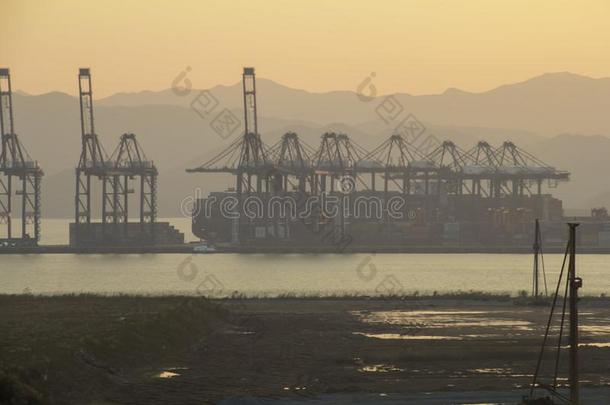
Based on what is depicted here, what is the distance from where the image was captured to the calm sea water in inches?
3917

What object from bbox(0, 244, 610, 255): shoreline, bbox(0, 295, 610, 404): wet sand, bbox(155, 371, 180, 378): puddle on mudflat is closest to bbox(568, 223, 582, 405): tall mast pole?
bbox(0, 295, 610, 404): wet sand

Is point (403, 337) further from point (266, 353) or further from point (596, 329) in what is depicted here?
point (596, 329)

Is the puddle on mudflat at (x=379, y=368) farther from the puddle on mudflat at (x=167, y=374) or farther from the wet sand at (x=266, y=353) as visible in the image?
the puddle on mudflat at (x=167, y=374)

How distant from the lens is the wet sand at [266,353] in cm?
3322

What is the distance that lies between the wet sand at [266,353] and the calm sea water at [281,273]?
109ft

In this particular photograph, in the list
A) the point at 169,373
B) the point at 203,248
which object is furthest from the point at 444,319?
the point at 203,248

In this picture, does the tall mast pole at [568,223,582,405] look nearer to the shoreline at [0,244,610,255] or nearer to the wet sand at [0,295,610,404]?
the wet sand at [0,295,610,404]

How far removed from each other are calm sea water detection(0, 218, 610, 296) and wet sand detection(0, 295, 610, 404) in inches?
1313

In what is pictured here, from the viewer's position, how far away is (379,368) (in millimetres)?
38719

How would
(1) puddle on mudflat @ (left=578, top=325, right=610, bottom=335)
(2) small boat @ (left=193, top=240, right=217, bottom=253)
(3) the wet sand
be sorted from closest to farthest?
(3) the wet sand, (1) puddle on mudflat @ (left=578, top=325, right=610, bottom=335), (2) small boat @ (left=193, top=240, right=217, bottom=253)

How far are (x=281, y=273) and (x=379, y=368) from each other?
9090cm

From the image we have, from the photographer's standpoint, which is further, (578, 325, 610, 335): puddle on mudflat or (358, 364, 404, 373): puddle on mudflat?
(578, 325, 610, 335): puddle on mudflat

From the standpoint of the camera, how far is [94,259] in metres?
165

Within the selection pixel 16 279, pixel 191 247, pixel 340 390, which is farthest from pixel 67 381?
pixel 191 247
